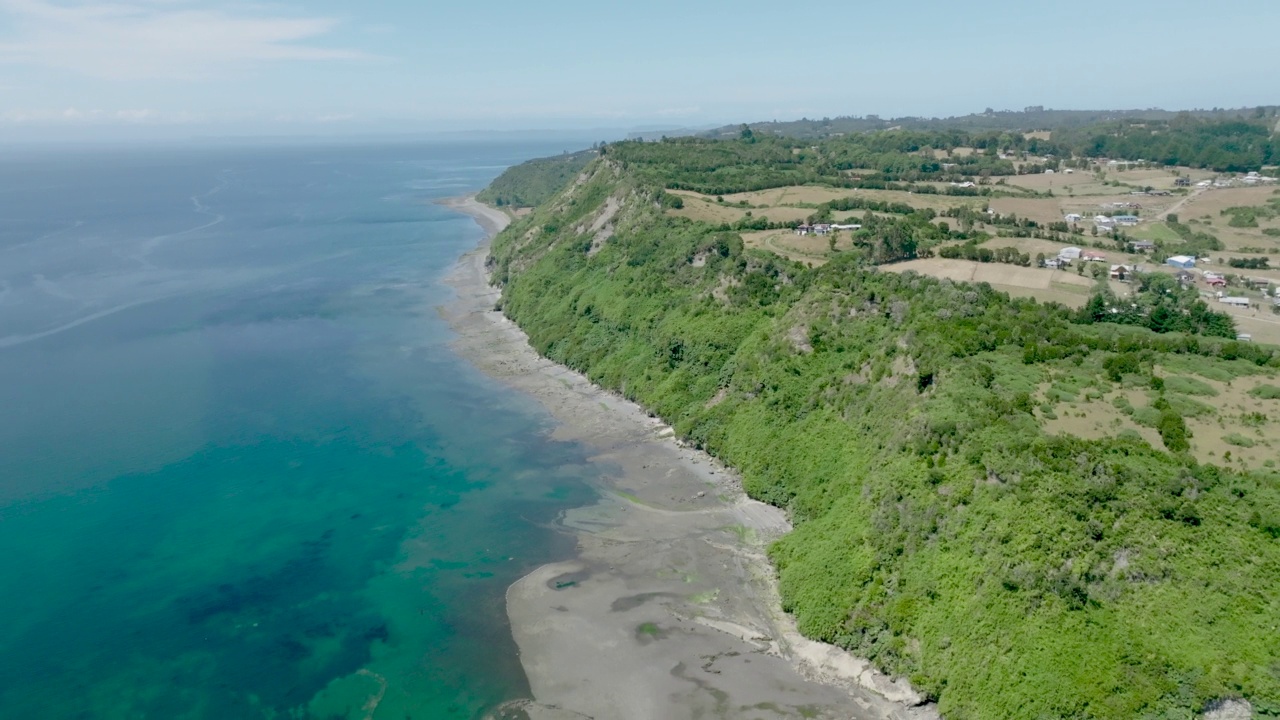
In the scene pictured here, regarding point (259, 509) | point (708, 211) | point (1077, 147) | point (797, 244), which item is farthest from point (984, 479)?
point (1077, 147)

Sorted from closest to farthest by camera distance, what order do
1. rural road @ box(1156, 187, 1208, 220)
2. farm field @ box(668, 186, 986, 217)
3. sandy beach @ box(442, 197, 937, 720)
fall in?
1. sandy beach @ box(442, 197, 937, 720)
2. rural road @ box(1156, 187, 1208, 220)
3. farm field @ box(668, 186, 986, 217)

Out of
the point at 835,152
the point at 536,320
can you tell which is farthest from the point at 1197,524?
the point at 835,152

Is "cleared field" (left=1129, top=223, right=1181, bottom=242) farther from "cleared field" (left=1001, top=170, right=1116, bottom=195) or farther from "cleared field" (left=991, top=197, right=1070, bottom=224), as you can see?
"cleared field" (left=1001, top=170, right=1116, bottom=195)

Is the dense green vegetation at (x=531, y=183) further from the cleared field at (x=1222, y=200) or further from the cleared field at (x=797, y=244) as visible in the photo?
the cleared field at (x=1222, y=200)

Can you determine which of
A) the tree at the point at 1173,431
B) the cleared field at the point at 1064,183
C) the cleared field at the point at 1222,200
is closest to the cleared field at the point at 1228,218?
the cleared field at the point at 1222,200

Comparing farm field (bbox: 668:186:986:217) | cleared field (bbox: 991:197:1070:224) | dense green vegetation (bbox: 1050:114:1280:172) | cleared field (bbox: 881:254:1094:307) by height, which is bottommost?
cleared field (bbox: 881:254:1094:307)

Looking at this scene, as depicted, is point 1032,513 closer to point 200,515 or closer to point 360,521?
point 360,521

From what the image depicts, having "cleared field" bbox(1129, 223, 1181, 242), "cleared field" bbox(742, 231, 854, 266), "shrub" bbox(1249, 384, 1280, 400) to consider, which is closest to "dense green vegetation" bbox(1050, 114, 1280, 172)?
"cleared field" bbox(1129, 223, 1181, 242)
